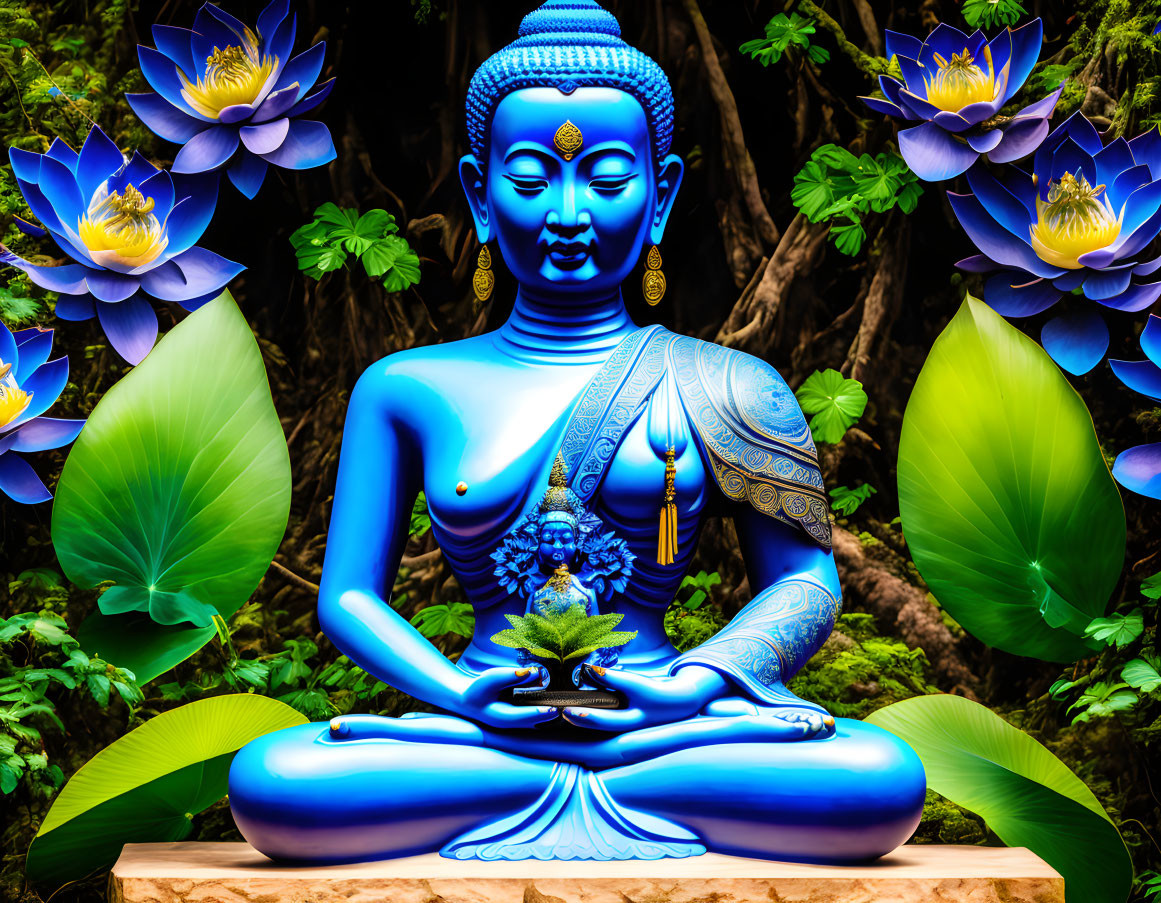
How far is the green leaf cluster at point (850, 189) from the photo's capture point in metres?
5.13

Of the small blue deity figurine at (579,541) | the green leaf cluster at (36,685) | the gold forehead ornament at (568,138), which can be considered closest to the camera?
the small blue deity figurine at (579,541)

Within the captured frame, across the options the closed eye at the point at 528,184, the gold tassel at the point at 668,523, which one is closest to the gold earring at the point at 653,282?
the closed eye at the point at 528,184

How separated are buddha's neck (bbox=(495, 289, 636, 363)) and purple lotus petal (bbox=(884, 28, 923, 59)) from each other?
1.22 meters

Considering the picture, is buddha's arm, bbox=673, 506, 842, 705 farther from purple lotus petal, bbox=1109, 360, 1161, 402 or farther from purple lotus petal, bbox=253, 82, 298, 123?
purple lotus petal, bbox=253, 82, 298, 123

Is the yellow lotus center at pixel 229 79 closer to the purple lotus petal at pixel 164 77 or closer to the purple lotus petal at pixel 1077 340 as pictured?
the purple lotus petal at pixel 164 77

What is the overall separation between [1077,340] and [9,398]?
9.85 ft

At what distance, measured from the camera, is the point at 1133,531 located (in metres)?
5.00

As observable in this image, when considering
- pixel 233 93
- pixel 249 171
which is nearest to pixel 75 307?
pixel 249 171

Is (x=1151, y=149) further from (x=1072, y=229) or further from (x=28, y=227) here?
(x=28, y=227)

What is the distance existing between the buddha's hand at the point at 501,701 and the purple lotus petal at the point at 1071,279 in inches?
78.3

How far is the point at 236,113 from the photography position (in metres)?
4.97

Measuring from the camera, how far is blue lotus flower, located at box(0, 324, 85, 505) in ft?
15.5

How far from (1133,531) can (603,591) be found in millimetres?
1775

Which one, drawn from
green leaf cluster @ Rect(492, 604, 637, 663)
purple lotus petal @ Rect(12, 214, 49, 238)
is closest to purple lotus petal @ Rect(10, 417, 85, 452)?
purple lotus petal @ Rect(12, 214, 49, 238)
